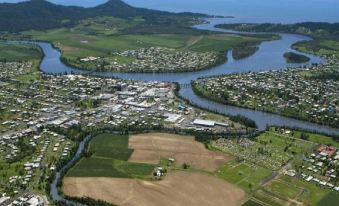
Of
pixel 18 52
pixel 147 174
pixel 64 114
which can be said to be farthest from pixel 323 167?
pixel 18 52

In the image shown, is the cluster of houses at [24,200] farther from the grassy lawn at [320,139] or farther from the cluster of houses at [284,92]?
the cluster of houses at [284,92]

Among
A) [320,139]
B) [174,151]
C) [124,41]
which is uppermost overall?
[124,41]

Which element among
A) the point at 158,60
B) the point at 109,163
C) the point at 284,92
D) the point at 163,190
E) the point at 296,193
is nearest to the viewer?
the point at 296,193

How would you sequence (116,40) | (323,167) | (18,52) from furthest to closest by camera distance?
(116,40), (18,52), (323,167)

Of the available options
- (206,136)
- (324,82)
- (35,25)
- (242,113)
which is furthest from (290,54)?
(35,25)

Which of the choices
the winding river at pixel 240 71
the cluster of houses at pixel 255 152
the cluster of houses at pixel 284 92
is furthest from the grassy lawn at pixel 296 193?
the cluster of houses at pixel 284 92

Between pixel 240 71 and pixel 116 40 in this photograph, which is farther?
pixel 116 40

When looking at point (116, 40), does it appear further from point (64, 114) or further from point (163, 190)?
point (163, 190)

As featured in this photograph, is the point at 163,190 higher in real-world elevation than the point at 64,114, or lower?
lower

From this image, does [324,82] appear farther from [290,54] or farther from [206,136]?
[206,136]
